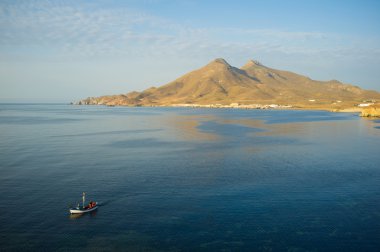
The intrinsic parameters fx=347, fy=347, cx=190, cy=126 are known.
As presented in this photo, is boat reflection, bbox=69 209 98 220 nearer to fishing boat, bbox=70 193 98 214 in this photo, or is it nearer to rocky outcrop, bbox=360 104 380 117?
fishing boat, bbox=70 193 98 214

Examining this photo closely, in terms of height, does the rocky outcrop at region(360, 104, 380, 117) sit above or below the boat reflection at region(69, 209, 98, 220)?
above

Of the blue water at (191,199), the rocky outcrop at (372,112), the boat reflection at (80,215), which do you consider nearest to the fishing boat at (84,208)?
the boat reflection at (80,215)

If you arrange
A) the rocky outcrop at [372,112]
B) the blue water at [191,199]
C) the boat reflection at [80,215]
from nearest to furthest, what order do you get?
the blue water at [191,199]
the boat reflection at [80,215]
the rocky outcrop at [372,112]

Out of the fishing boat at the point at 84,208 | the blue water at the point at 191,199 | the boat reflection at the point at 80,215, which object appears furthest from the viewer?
the fishing boat at the point at 84,208

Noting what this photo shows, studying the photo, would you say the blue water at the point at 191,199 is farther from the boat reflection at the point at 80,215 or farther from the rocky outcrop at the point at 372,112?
the rocky outcrop at the point at 372,112

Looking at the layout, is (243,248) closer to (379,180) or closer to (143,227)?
(143,227)

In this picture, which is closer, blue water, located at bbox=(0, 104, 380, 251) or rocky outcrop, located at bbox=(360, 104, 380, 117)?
blue water, located at bbox=(0, 104, 380, 251)

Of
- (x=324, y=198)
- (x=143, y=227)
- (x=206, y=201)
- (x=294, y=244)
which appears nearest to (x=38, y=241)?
(x=143, y=227)

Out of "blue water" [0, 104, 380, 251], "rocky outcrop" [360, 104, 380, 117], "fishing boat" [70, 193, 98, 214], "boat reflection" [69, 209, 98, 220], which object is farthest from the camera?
"rocky outcrop" [360, 104, 380, 117]

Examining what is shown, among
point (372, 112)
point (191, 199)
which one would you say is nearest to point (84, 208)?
point (191, 199)

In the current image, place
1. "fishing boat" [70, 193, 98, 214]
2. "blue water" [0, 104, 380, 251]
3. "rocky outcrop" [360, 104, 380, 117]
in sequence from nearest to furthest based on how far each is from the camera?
"blue water" [0, 104, 380, 251], "fishing boat" [70, 193, 98, 214], "rocky outcrop" [360, 104, 380, 117]

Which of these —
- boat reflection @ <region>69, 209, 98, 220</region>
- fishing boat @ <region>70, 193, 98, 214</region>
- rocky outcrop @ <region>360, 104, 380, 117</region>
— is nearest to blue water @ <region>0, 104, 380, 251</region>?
boat reflection @ <region>69, 209, 98, 220</region>
